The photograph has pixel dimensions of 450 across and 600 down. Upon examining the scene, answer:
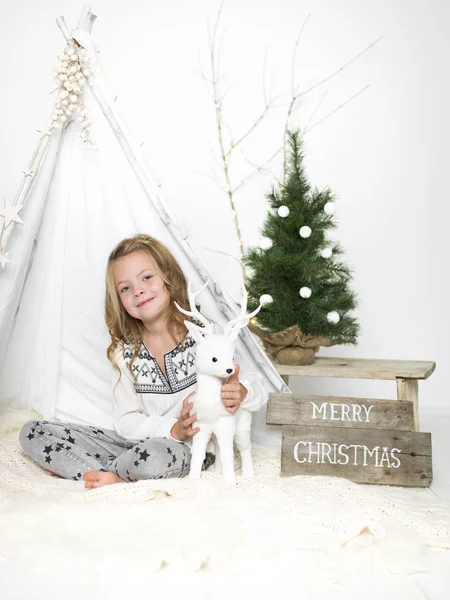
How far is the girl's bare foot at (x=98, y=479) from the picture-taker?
203cm

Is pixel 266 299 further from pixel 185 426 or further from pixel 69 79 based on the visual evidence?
pixel 69 79

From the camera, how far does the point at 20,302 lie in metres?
2.55

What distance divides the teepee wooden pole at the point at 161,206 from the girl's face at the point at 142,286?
12 centimetres

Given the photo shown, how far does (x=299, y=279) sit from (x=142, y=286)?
2.04ft

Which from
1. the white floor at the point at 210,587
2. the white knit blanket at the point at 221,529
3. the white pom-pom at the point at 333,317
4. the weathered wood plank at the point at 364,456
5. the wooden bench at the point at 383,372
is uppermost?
the white pom-pom at the point at 333,317

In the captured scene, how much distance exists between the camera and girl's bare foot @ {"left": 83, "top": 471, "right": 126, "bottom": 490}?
2027 mm

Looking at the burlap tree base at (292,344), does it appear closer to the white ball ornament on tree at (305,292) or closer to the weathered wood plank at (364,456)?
the white ball ornament on tree at (305,292)

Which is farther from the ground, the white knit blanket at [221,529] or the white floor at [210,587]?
the white knit blanket at [221,529]

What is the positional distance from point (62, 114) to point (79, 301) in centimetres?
68

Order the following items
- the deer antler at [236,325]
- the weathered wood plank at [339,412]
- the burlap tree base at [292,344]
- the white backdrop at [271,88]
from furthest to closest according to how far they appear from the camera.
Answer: the white backdrop at [271,88], the burlap tree base at [292,344], the weathered wood plank at [339,412], the deer antler at [236,325]

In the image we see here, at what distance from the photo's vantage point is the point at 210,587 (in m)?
1.49

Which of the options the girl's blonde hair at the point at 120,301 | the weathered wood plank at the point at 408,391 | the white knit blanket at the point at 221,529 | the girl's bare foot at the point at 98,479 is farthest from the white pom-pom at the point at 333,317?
the girl's bare foot at the point at 98,479

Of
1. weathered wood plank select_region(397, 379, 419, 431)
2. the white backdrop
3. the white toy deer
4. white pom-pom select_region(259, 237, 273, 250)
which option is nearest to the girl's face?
the white toy deer

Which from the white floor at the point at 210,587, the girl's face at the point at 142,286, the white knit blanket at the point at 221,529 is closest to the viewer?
the white floor at the point at 210,587
